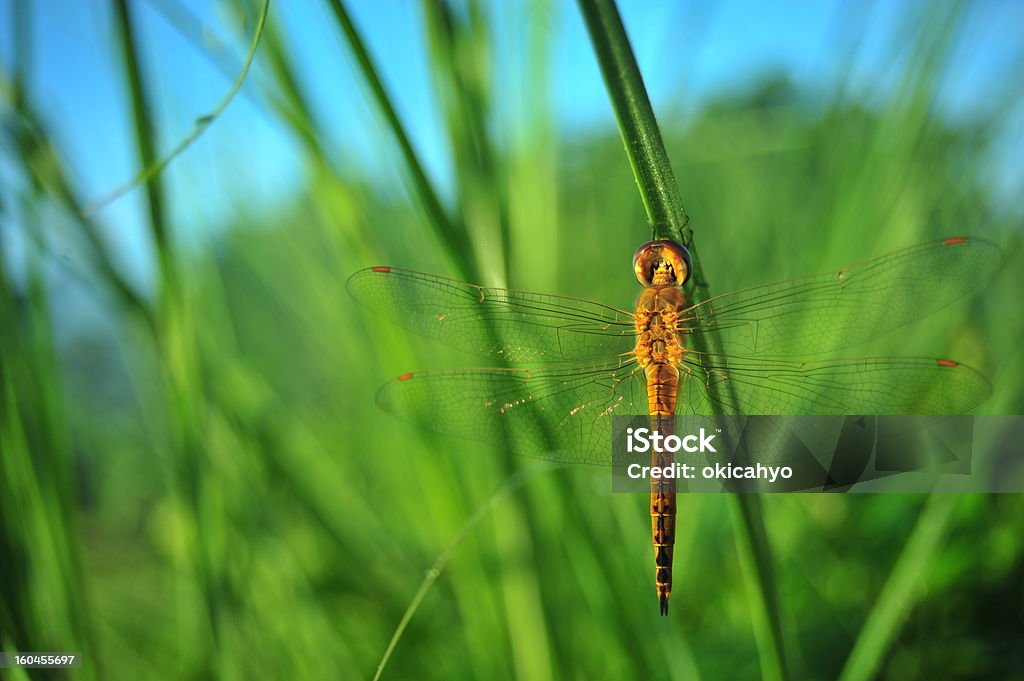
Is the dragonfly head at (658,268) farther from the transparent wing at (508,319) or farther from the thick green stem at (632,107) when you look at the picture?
the thick green stem at (632,107)

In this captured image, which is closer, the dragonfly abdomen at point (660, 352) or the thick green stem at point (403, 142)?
the thick green stem at point (403, 142)

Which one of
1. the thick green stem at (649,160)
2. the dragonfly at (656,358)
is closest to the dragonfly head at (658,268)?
the dragonfly at (656,358)

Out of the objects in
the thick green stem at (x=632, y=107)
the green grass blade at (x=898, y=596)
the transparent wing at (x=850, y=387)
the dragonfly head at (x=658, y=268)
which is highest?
the dragonfly head at (x=658, y=268)

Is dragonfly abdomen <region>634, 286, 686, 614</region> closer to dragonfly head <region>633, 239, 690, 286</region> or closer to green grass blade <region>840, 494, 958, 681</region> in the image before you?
dragonfly head <region>633, 239, 690, 286</region>

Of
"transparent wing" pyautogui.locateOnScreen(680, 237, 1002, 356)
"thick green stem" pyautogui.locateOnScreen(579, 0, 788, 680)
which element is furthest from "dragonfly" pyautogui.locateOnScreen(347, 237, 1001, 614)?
"thick green stem" pyautogui.locateOnScreen(579, 0, 788, 680)

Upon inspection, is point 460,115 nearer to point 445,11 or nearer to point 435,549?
point 445,11

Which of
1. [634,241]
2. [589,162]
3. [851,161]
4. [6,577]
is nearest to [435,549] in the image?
[6,577]

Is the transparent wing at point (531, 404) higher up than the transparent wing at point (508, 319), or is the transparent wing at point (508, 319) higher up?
the transparent wing at point (508, 319)
